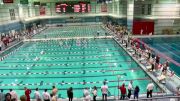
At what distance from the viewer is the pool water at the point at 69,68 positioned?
50.8 feet

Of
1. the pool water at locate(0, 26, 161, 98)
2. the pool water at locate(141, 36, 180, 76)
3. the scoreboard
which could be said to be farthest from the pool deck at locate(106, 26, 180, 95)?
the scoreboard

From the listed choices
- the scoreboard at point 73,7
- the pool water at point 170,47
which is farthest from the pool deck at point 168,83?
the scoreboard at point 73,7

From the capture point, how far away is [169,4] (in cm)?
3284

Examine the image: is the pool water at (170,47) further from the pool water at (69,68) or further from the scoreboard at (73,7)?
the scoreboard at (73,7)

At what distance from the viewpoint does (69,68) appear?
19375mm

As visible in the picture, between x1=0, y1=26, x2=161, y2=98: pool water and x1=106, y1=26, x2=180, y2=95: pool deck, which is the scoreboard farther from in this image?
x1=106, y1=26, x2=180, y2=95: pool deck

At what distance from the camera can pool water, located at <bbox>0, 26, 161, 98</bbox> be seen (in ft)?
50.8

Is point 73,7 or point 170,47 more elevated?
point 73,7

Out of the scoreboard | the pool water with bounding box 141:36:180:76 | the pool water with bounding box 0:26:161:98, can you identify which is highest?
the scoreboard

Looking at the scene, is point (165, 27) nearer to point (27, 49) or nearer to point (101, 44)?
point (101, 44)

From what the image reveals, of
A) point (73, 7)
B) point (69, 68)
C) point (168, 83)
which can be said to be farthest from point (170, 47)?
point (73, 7)

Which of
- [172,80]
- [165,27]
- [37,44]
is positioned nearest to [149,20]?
[165,27]

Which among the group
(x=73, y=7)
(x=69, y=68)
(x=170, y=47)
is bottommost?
(x=69, y=68)

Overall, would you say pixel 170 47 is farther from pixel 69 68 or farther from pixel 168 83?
pixel 69 68
